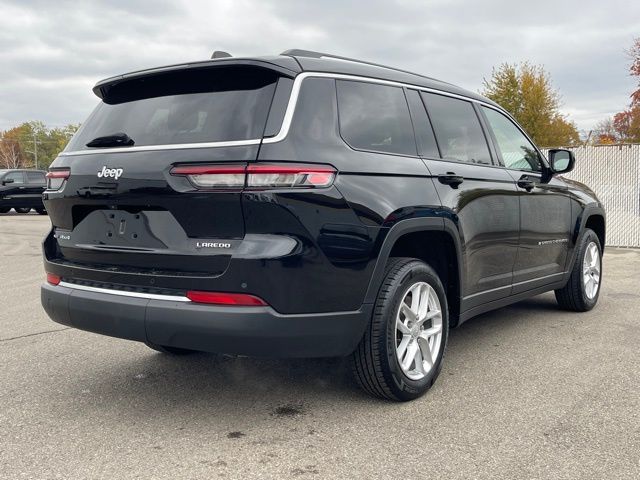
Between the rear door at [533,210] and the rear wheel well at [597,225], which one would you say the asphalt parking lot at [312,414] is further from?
the rear wheel well at [597,225]

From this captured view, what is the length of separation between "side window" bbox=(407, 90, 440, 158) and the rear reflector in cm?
152

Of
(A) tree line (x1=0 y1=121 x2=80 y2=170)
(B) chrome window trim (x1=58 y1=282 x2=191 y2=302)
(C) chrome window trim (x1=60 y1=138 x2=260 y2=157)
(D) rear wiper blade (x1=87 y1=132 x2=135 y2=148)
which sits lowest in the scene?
(B) chrome window trim (x1=58 y1=282 x2=191 y2=302)

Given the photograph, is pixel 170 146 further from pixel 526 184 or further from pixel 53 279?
pixel 526 184

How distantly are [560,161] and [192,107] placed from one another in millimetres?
3456

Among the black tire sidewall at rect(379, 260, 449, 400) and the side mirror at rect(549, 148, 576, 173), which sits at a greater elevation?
the side mirror at rect(549, 148, 576, 173)

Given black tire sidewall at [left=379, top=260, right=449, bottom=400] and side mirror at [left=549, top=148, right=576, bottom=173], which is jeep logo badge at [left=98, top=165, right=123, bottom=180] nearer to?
black tire sidewall at [left=379, top=260, right=449, bottom=400]

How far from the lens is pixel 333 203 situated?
119 inches

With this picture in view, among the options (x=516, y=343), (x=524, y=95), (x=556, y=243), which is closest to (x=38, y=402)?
(x=516, y=343)

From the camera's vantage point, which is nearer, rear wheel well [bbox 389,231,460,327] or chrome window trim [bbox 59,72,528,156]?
chrome window trim [bbox 59,72,528,156]

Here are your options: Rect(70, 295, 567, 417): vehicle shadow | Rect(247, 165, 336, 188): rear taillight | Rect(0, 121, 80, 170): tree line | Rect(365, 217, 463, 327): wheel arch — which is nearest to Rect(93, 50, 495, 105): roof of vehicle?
Rect(247, 165, 336, 188): rear taillight

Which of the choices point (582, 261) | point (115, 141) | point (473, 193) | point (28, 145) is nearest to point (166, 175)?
point (115, 141)

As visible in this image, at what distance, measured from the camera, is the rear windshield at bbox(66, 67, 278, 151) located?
3.04m

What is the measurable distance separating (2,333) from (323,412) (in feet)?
10.7

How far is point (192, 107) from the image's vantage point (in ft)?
10.6
